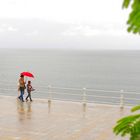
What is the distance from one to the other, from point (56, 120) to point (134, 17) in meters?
12.4

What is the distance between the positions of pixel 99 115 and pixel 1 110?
14.2 feet

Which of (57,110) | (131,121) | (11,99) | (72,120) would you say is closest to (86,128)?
(72,120)

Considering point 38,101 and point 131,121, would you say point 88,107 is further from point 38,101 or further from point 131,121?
point 131,121

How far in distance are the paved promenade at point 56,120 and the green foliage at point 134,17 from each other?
31.7 feet

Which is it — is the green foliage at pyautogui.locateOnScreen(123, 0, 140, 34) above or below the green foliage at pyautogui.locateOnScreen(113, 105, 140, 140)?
above

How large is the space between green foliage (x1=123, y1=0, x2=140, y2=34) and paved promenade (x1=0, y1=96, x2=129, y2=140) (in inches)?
380

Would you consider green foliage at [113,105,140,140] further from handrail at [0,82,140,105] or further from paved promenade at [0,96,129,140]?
handrail at [0,82,140,105]

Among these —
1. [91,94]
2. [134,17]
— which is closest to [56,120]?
[134,17]

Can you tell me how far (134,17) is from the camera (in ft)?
6.07

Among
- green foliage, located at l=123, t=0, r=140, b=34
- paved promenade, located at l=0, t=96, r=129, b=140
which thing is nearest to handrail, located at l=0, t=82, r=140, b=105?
paved promenade, located at l=0, t=96, r=129, b=140

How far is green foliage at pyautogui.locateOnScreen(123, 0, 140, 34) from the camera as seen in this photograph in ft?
6.04

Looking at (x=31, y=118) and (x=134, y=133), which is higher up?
(x=134, y=133)

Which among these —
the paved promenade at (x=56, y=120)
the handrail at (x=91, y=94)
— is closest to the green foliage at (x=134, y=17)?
the paved promenade at (x=56, y=120)

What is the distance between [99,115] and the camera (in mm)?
14891
